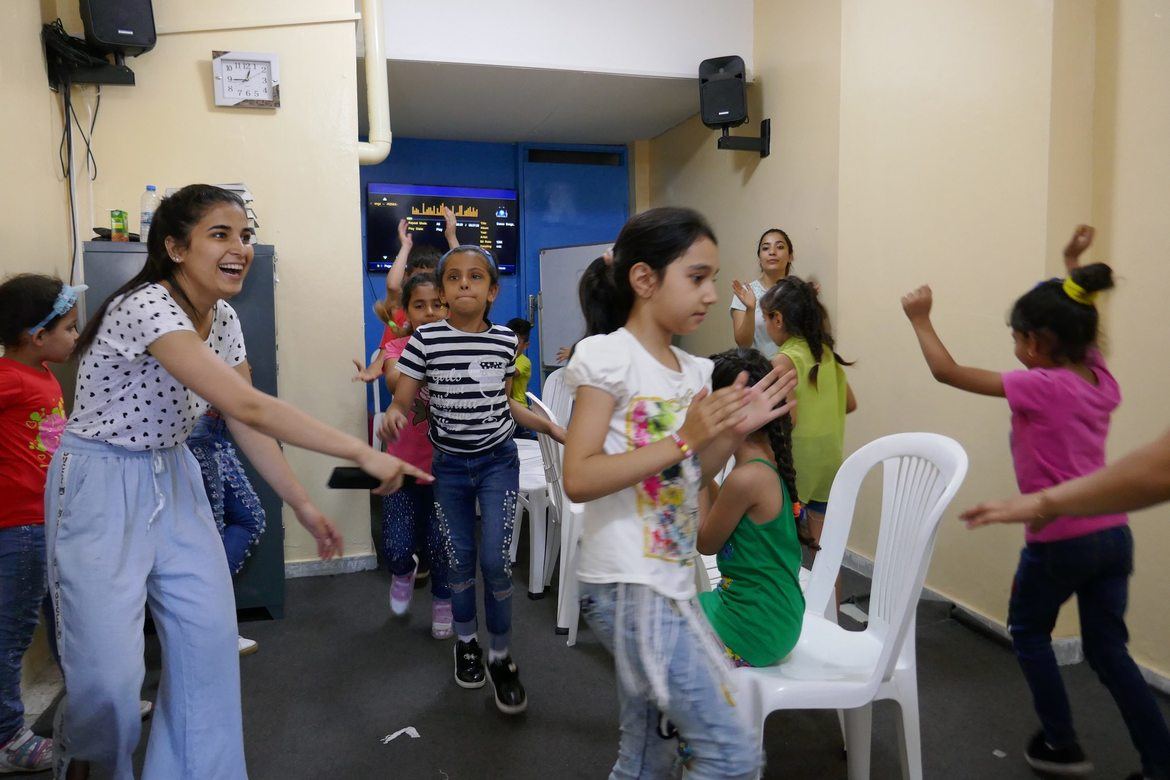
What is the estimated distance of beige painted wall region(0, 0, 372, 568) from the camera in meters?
3.44

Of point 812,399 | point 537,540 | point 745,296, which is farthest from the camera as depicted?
point 745,296

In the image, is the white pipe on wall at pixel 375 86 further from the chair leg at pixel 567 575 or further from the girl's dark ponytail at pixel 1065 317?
the girl's dark ponytail at pixel 1065 317

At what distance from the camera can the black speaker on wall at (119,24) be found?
3.12 metres

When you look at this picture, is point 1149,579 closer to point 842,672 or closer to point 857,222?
point 842,672

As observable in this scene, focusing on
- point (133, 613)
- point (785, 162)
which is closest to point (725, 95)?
point (785, 162)

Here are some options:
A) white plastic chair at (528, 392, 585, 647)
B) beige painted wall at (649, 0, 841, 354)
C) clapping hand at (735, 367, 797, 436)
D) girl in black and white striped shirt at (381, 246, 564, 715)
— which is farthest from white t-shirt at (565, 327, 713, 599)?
beige painted wall at (649, 0, 841, 354)

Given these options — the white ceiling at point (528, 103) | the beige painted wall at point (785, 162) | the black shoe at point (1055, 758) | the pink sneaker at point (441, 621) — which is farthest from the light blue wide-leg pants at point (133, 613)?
the white ceiling at point (528, 103)

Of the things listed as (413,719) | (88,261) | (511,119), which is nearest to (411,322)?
(88,261)

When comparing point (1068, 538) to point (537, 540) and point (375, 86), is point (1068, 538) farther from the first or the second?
point (375, 86)

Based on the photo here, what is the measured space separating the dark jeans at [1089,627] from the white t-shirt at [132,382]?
2.06 m

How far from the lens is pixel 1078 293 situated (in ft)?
6.32

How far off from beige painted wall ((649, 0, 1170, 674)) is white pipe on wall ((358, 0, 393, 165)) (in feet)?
7.31

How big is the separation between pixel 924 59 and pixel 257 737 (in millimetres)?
3547

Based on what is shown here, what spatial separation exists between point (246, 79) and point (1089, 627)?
3.79 meters
